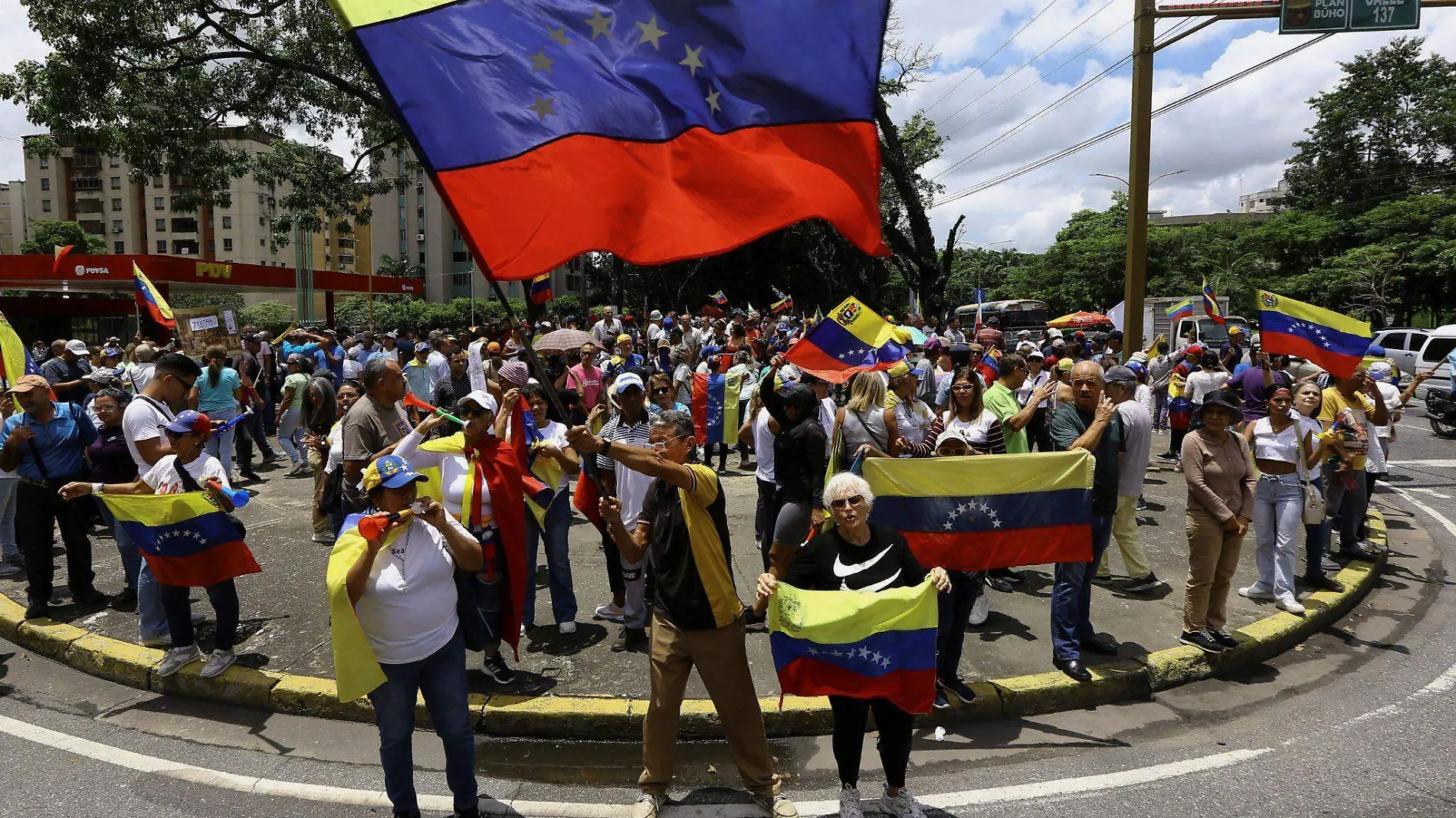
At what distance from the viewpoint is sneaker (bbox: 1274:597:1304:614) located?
648cm

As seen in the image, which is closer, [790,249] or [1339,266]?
[1339,266]

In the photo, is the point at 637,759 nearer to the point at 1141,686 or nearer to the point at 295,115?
the point at 1141,686

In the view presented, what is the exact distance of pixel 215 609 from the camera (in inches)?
217

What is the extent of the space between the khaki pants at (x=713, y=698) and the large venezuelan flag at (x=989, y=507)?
1.57 meters

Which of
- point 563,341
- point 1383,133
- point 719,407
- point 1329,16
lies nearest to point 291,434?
point 563,341

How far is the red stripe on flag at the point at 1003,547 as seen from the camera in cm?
510

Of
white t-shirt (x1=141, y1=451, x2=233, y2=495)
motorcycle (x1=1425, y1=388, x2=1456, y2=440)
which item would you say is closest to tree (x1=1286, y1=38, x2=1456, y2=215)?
motorcycle (x1=1425, y1=388, x2=1456, y2=440)

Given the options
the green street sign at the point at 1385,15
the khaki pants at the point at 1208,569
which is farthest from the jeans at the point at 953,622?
the green street sign at the point at 1385,15

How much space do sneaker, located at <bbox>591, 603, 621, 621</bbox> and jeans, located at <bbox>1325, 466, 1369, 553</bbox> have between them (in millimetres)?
6456

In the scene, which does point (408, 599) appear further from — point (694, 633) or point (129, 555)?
point (129, 555)

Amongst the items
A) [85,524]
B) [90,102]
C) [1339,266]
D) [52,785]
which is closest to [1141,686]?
[52,785]

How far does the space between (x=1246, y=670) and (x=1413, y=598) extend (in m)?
2.69

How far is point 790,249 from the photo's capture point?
4316cm

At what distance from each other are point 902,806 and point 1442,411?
17.2 meters
